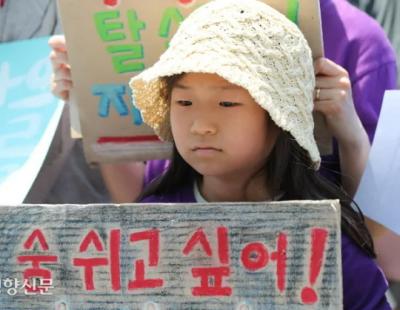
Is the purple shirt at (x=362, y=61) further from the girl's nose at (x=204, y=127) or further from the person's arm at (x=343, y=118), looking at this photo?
the girl's nose at (x=204, y=127)

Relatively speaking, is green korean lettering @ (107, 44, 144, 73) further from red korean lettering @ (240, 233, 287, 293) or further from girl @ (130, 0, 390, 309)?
red korean lettering @ (240, 233, 287, 293)

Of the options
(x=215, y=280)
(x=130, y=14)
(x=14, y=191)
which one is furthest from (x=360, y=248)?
(x=14, y=191)

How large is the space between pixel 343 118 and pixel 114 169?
1.39 ft

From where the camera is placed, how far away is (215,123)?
0.90 m

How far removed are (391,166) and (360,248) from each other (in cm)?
14

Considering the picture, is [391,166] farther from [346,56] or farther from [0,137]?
[0,137]

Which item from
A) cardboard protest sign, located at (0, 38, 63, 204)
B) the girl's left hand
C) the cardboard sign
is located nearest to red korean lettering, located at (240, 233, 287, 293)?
the cardboard sign

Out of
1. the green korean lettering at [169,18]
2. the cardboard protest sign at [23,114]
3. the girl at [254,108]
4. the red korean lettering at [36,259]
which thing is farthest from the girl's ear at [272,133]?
the cardboard protest sign at [23,114]

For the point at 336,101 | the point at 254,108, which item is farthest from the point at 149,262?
the point at 336,101

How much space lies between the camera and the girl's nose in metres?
0.90

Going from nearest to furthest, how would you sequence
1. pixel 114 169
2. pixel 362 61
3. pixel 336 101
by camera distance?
1. pixel 336 101
2. pixel 362 61
3. pixel 114 169

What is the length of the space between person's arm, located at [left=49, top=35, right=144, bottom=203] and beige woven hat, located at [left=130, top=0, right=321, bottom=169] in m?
0.26

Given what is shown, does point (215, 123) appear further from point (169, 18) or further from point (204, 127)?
point (169, 18)

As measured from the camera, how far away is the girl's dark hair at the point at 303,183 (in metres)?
0.96
